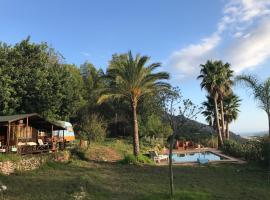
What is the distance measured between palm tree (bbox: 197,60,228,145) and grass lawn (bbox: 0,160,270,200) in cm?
1722

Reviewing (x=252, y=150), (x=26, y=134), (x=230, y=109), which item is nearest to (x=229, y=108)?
(x=230, y=109)

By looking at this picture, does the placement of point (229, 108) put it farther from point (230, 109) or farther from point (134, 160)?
point (134, 160)

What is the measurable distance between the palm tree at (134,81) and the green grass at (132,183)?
5740 millimetres

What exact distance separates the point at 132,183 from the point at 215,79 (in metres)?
24.3

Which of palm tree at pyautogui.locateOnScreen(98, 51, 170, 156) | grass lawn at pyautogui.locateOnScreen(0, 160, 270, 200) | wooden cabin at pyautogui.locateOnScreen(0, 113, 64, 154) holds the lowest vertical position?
grass lawn at pyautogui.locateOnScreen(0, 160, 270, 200)

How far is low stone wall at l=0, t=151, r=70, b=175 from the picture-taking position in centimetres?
1685

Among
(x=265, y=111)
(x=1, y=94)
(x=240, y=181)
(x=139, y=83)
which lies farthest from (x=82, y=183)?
(x=1, y=94)

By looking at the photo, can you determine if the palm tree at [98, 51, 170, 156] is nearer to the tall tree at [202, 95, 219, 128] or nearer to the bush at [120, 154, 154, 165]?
the bush at [120, 154, 154, 165]

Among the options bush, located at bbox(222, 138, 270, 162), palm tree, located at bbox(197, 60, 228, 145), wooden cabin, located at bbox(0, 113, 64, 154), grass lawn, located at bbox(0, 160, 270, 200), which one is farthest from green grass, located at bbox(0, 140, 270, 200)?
palm tree, located at bbox(197, 60, 228, 145)

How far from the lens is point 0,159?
16703 millimetres

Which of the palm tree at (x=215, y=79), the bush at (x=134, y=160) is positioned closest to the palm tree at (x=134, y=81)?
the bush at (x=134, y=160)

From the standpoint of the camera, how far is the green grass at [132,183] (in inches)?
517

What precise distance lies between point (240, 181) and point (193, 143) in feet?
85.4

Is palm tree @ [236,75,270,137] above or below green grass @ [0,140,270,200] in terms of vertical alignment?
above
